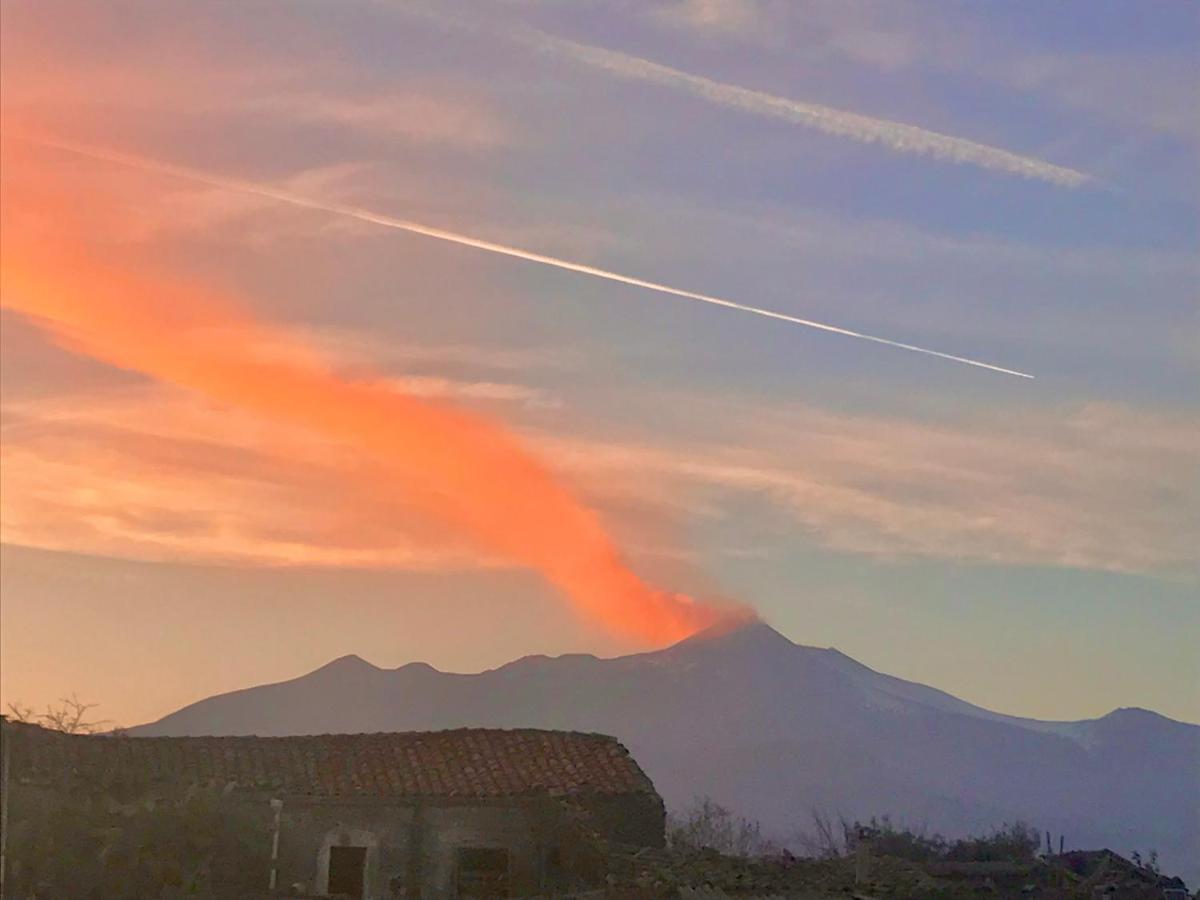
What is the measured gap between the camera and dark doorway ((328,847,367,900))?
1309 inches

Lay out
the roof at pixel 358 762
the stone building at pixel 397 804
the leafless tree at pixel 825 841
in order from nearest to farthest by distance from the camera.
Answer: the stone building at pixel 397 804, the roof at pixel 358 762, the leafless tree at pixel 825 841

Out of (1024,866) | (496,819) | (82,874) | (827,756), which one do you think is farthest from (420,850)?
(827,756)

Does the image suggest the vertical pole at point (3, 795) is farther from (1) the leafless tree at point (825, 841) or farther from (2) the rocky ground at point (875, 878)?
(1) the leafless tree at point (825, 841)

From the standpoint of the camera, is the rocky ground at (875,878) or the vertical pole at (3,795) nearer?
the rocky ground at (875,878)

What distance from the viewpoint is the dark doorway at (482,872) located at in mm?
33438

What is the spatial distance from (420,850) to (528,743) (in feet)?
14.9

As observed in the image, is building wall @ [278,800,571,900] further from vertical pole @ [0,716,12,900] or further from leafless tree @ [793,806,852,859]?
leafless tree @ [793,806,852,859]

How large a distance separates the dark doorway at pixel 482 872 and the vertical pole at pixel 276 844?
12.2 ft

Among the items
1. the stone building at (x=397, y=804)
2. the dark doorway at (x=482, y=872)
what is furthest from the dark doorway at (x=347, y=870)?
the dark doorway at (x=482, y=872)

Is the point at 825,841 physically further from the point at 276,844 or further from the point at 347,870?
the point at 276,844

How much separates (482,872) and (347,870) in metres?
2.80

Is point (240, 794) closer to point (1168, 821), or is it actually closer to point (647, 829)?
point (647, 829)

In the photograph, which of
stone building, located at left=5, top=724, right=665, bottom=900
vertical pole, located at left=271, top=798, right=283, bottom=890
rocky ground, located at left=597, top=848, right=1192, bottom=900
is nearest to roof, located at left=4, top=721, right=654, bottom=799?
stone building, located at left=5, top=724, right=665, bottom=900

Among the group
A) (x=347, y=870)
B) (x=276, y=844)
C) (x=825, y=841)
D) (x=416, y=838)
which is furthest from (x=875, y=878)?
(x=825, y=841)
